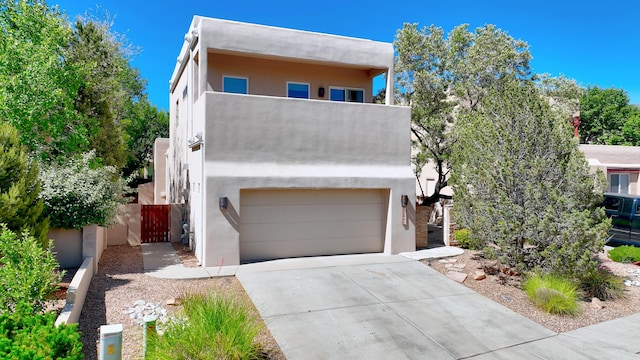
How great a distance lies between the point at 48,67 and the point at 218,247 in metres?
6.91

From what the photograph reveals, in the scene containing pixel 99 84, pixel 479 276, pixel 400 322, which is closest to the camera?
pixel 400 322

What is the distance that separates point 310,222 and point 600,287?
7741mm

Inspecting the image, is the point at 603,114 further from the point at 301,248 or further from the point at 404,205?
the point at 301,248

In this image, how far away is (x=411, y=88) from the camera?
666 inches

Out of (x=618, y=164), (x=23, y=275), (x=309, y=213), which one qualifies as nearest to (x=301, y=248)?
(x=309, y=213)

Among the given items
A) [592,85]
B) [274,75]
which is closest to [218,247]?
[274,75]

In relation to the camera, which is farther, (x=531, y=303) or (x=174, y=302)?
(x=531, y=303)

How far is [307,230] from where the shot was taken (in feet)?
40.4

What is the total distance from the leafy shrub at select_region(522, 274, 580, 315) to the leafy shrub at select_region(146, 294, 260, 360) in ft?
21.0

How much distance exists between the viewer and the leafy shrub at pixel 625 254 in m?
13.1

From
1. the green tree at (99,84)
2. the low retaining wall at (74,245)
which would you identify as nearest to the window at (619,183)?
the low retaining wall at (74,245)

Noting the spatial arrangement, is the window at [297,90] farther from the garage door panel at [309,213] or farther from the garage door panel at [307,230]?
the garage door panel at [307,230]

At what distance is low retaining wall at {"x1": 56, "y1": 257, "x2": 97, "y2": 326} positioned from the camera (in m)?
A: 6.33

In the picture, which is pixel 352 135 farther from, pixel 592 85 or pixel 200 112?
pixel 592 85
